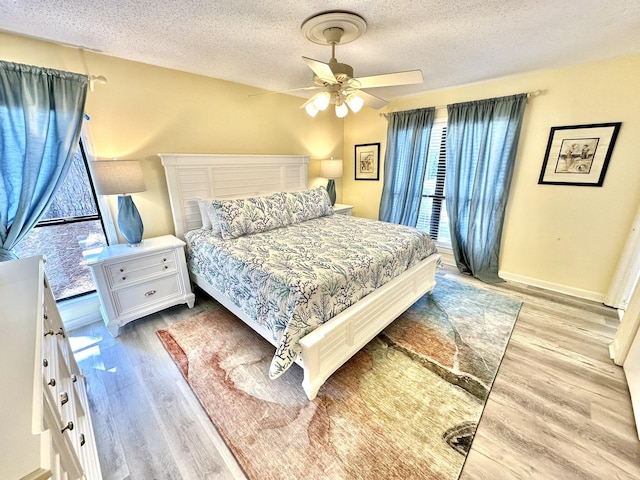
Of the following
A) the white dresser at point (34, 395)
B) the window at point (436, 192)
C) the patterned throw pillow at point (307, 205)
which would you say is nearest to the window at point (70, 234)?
the white dresser at point (34, 395)

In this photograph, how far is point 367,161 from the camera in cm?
414

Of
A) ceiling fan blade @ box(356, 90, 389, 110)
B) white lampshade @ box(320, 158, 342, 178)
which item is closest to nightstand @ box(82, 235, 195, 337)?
ceiling fan blade @ box(356, 90, 389, 110)

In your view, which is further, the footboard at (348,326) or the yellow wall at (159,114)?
the yellow wall at (159,114)

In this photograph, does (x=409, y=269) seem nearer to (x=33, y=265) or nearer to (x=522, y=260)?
(x=522, y=260)

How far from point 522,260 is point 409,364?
217 centimetres

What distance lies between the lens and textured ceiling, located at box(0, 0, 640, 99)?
5.12 feet

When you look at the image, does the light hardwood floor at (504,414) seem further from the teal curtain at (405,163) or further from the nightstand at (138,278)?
the teal curtain at (405,163)

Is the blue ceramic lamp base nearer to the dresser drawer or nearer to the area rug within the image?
the dresser drawer

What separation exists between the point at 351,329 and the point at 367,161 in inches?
120

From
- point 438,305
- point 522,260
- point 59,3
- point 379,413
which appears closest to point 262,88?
point 59,3

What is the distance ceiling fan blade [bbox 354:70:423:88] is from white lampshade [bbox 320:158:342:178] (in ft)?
6.47

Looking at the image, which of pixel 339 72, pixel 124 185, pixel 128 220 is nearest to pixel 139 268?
pixel 128 220

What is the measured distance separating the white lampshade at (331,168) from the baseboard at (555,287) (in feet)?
8.26

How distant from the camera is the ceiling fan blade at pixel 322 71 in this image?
1.57 metres
